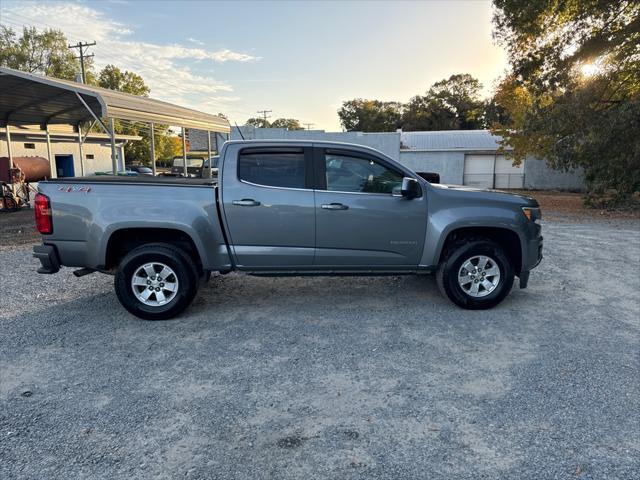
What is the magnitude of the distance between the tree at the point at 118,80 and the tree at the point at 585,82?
39585 mm

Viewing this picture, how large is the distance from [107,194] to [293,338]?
2.52 meters

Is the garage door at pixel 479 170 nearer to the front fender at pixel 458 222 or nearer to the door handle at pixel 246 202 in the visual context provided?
the front fender at pixel 458 222

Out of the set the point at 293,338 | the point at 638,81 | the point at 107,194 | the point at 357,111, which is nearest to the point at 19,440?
the point at 293,338

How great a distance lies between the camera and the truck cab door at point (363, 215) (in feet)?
16.5

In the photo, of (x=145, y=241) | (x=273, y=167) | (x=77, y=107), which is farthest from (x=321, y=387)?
(x=77, y=107)

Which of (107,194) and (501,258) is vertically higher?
(107,194)

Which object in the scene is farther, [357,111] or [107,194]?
[357,111]

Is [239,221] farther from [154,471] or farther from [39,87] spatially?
[39,87]

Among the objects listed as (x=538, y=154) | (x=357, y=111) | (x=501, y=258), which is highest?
(x=357, y=111)

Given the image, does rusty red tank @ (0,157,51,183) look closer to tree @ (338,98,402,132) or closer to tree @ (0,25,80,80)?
tree @ (0,25,80,80)

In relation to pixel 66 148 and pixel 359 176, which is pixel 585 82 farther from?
pixel 66 148

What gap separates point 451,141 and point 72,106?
90.5ft

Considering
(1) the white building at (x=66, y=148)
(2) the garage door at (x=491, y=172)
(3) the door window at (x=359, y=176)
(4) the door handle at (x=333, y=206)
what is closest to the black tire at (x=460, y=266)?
(3) the door window at (x=359, y=176)

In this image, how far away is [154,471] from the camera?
2.56 meters
